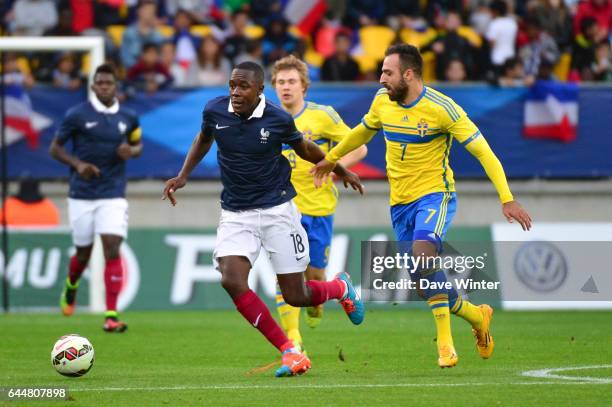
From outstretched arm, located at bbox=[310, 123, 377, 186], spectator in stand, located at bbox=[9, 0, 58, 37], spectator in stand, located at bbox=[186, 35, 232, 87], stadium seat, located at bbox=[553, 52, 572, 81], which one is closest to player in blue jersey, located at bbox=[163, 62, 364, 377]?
outstretched arm, located at bbox=[310, 123, 377, 186]

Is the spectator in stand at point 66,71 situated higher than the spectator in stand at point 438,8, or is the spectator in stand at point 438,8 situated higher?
the spectator in stand at point 438,8

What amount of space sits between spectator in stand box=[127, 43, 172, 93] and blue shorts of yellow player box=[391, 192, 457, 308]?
31.4ft

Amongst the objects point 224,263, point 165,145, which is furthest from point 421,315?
point 224,263

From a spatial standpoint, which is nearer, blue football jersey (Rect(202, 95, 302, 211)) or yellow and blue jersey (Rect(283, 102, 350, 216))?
blue football jersey (Rect(202, 95, 302, 211))

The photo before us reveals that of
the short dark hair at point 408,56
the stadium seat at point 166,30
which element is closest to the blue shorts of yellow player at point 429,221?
the short dark hair at point 408,56

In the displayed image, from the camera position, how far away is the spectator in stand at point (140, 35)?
19656 mm

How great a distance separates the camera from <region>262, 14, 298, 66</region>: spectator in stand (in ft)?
66.7

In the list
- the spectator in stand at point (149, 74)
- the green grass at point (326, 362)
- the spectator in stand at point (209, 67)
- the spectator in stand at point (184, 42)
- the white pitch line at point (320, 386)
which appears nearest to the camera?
the green grass at point (326, 362)

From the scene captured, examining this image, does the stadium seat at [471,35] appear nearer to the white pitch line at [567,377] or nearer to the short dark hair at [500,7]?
the short dark hair at [500,7]

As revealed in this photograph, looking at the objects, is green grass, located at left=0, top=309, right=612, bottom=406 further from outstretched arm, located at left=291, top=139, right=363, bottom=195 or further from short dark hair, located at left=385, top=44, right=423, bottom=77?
short dark hair, located at left=385, top=44, right=423, bottom=77

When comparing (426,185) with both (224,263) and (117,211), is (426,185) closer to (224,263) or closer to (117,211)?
(224,263)

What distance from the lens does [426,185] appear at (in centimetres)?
980

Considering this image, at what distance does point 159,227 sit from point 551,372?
31.9 feet

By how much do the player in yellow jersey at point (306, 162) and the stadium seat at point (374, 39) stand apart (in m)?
9.60
